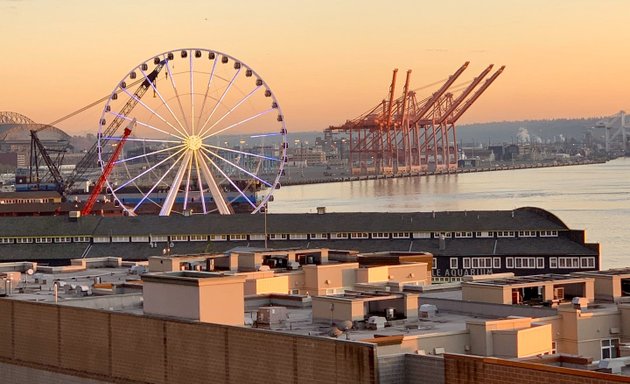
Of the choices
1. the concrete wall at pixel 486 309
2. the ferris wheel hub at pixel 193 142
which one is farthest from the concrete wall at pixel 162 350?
the ferris wheel hub at pixel 193 142

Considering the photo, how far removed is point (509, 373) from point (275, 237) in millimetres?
28230

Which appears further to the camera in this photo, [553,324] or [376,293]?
[376,293]

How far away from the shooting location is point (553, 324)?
47.8ft

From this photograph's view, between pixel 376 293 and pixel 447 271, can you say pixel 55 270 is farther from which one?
pixel 447 271

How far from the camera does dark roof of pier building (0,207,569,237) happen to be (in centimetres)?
3706

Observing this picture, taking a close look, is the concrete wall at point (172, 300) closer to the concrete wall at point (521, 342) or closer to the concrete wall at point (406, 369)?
the concrete wall at point (521, 342)

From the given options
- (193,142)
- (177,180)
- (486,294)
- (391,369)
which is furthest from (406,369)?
(193,142)

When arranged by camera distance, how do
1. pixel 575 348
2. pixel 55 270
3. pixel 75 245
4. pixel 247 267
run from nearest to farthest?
pixel 575 348 < pixel 247 267 < pixel 55 270 < pixel 75 245

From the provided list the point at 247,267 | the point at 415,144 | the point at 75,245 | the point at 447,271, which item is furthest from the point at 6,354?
the point at 415,144

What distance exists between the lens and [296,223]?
38.8 meters

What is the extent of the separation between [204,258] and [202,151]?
25847 mm

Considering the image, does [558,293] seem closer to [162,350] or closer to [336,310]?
[336,310]

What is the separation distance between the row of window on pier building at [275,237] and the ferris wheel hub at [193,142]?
27.5 feet

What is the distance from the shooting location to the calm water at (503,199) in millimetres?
70850
